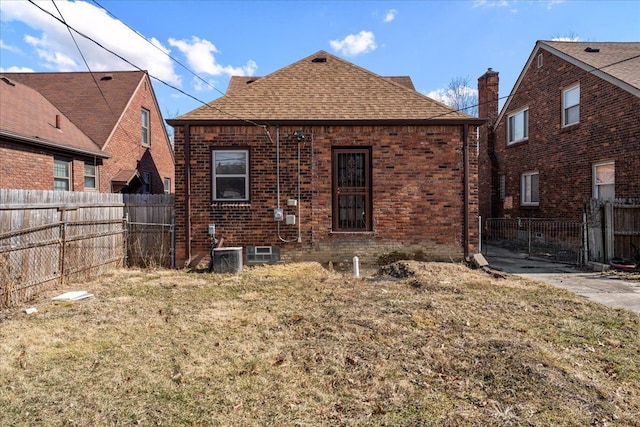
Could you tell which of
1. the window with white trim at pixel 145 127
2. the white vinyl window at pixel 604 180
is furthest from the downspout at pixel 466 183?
the window with white trim at pixel 145 127

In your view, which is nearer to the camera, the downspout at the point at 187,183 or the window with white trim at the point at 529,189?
the downspout at the point at 187,183

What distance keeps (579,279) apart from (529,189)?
802 centimetres

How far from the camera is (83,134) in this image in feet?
47.1

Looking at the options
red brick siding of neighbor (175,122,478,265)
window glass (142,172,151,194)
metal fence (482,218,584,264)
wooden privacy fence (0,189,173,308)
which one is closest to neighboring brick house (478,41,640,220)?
metal fence (482,218,584,264)

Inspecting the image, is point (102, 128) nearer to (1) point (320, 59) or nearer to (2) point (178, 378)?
(1) point (320, 59)

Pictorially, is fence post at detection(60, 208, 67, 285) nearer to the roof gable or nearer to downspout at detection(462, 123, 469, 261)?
downspout at detection(462, 123, 469, 261)

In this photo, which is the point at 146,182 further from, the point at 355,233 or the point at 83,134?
the point at 355,233

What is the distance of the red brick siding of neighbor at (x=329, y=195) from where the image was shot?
955cm

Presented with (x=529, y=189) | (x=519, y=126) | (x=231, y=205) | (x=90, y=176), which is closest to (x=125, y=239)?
(x=231, y=205)

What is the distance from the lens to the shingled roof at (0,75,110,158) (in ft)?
35.7

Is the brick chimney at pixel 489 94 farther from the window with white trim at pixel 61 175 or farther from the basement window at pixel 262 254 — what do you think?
the window with white trim at pixel 61 175

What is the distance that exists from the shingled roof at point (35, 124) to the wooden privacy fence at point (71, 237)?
3.96m

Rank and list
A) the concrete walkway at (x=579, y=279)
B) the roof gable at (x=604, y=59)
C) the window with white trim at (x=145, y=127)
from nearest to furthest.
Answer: the concrete walkway at (x=579, y=279), the roof gable at (x=604, y=59), the window with white trim at (x=145, y=127)

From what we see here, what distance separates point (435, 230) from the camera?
31.5ft
